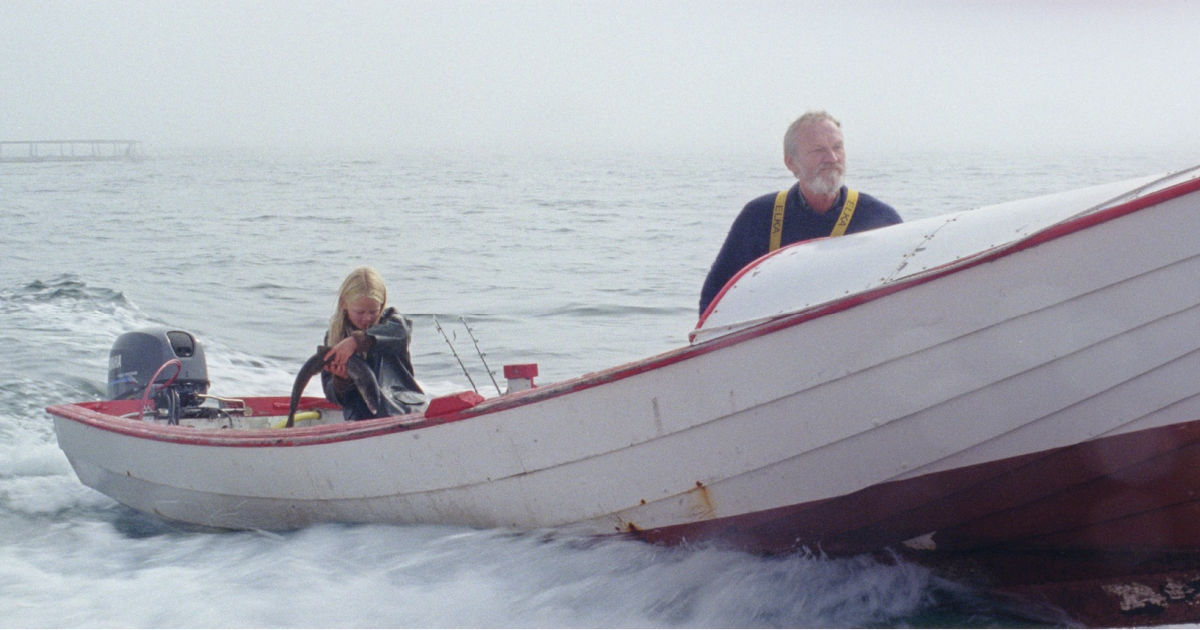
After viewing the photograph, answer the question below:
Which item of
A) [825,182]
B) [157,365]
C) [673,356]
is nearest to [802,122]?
[825,182]

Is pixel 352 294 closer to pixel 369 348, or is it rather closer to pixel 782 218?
pixel 369 348

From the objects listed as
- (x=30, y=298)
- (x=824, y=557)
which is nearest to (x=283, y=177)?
(x=30, y=298)

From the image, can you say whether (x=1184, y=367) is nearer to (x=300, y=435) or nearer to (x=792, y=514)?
(x=792, y=514)

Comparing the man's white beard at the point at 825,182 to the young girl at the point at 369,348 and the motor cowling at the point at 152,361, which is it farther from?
the motor cowling at the point at 152,361

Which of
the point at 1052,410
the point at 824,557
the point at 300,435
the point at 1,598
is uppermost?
the point at 1052,410

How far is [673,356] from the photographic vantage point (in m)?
3.50

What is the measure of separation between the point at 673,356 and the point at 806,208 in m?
1.09

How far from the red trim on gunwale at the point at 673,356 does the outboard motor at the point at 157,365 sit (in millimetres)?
1522

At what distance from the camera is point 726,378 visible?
3.48m

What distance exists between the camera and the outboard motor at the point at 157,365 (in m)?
6.30

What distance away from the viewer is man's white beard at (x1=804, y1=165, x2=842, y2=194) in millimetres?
4117

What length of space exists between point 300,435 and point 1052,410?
2.87 m

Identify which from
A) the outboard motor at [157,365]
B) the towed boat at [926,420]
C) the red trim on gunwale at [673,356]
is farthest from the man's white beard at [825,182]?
the outboard motor at [157,365]

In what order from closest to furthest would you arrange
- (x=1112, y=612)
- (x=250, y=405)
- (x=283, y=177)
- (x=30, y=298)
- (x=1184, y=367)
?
(x=1184, y=367) → (x=1112, y=612) → (x=250, y=405) → (x=30, y=298) → (x=283, y=177)
